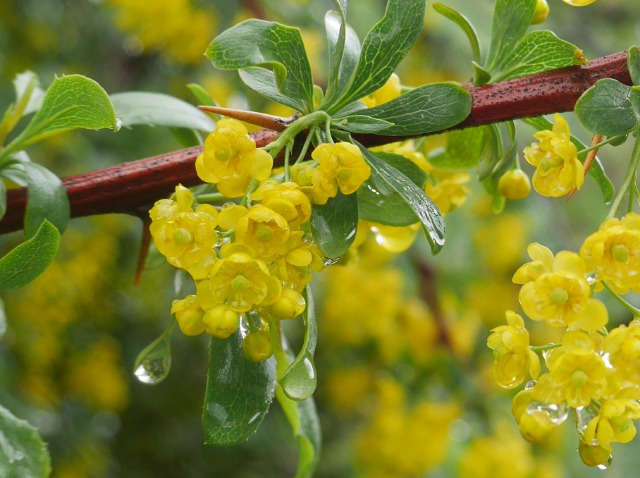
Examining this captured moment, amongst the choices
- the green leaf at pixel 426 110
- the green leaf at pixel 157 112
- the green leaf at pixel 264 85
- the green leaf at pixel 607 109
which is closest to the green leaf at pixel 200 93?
the green leaf at pixel 157 112

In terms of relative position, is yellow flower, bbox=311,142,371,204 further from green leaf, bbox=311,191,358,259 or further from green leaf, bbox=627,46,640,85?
green leaf, bbox=627,46,640,85

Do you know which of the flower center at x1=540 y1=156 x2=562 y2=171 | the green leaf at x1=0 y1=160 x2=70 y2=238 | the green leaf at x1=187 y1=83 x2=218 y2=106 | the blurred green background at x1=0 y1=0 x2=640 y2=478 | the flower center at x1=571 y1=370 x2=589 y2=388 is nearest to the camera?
the flower center at x1=571 y1=370 x2=589 y2=388

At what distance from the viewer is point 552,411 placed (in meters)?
0.75

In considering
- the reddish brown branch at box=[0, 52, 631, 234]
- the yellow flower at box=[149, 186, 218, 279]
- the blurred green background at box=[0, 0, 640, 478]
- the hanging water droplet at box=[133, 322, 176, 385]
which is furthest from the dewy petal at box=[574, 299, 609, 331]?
the blurred green background at box=[0, 0, 640, 478]

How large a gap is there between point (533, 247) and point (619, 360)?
0.12 meters

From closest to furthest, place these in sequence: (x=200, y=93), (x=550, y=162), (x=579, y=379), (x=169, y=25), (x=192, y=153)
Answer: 1. (x=579, y=379)
2. (x=550, y=162)
3. (x=192, y=153)
4. (x=200, y=93)
5. (x=169, y=25)

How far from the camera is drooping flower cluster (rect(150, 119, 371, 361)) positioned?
2.43ft

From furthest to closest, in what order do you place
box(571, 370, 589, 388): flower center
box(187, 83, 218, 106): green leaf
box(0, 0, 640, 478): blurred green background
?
box(0, 0, 640, 478): blurred green background < box(187, 83, 218, 106): green leaf < box(571, 370, 589, 388): flower center

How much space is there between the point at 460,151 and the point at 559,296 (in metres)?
0.41

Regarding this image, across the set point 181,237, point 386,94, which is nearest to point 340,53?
point 386,94

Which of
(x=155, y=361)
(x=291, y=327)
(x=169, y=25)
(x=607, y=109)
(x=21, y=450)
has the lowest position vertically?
(x=291, y=327)

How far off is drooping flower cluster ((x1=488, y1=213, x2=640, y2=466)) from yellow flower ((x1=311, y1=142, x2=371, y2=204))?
17 centimetres

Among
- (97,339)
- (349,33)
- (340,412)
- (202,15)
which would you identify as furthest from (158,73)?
(349,33)

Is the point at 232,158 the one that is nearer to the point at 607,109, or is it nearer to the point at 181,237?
the point at 181,237
